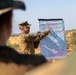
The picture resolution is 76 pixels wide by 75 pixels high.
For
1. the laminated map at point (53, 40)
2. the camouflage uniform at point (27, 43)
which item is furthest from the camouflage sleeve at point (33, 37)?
the laminated map at point (53, 40)

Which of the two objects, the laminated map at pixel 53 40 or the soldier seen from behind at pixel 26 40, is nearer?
the soldier seen from behind at pixel 26 40

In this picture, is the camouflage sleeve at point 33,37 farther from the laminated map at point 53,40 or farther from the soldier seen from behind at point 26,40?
the laminated map at point 53,40

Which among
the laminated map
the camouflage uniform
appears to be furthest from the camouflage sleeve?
the laminated map

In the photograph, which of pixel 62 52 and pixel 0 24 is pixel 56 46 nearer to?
pixel 62 52

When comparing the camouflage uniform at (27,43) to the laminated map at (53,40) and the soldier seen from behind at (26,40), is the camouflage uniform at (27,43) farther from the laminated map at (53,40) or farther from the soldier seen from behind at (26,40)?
the laminated map at (53,40)

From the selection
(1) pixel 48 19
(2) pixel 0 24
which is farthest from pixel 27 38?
(2) pixel 0 24

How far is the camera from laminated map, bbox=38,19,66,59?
12.1 m

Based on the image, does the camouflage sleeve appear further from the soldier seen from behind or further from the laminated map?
the laminated map

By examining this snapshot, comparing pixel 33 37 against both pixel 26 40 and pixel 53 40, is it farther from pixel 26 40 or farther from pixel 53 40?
pixel 53 40

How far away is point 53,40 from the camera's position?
12.4 metres

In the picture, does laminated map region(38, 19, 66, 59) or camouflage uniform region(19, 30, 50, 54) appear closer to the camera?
camouflage uniform region(19, 30, 50, 54)

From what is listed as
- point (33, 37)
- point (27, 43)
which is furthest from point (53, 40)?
point (27, 43)

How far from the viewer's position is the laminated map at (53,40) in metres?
12.1

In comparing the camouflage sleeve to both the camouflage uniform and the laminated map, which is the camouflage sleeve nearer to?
the camouflage uniform
